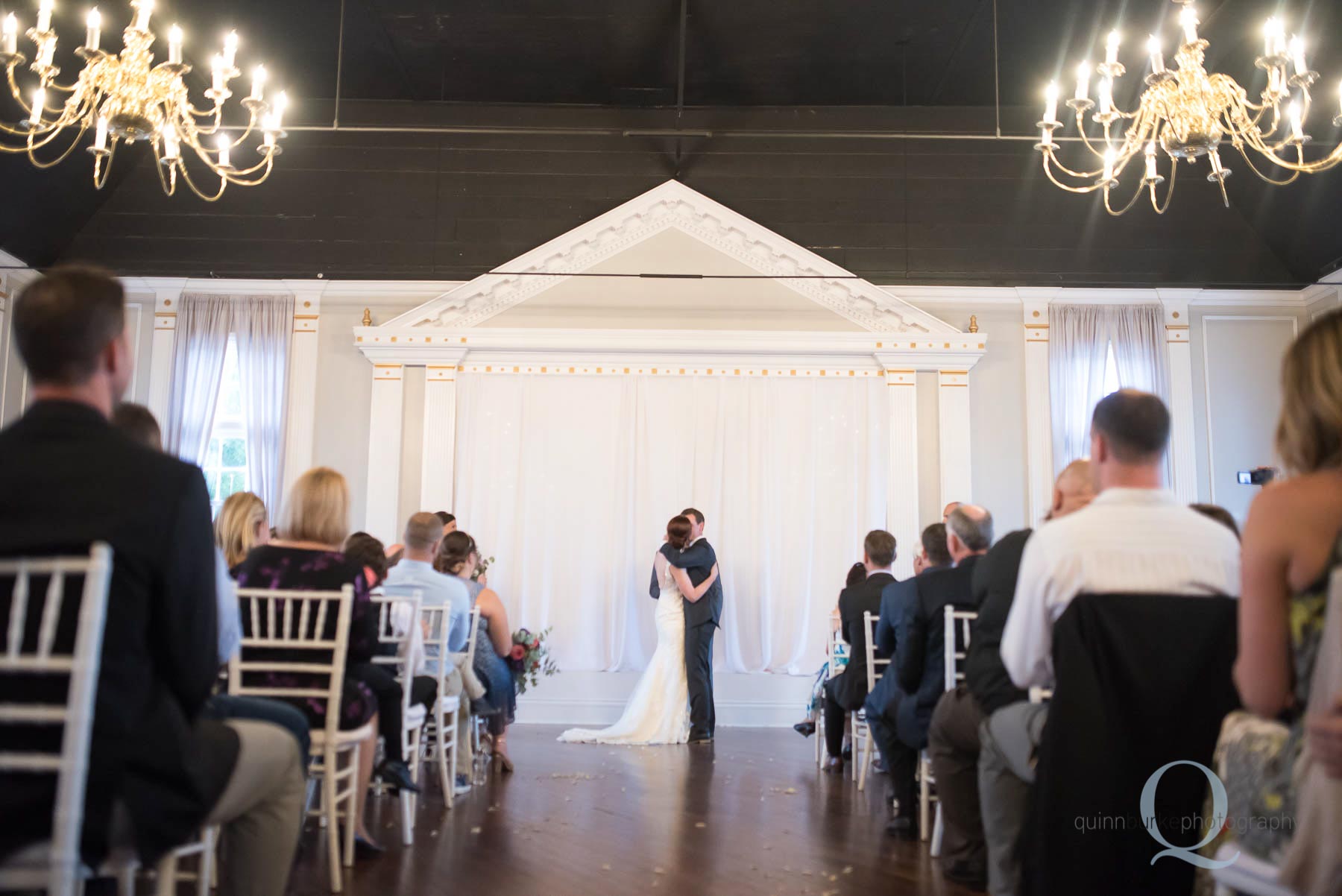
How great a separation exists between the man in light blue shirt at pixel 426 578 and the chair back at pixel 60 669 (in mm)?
2759

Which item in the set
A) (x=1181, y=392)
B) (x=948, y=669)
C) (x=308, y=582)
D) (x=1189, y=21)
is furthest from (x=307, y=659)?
(x=1181, y=392)

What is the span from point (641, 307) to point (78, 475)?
7.06 m

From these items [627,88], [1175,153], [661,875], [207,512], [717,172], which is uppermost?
[627,88]

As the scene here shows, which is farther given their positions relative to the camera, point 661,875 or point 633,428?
point 633,428

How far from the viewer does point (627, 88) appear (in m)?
8.88

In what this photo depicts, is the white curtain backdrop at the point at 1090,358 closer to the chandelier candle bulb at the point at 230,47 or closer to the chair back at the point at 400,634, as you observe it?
the chair back at the point at 400,634

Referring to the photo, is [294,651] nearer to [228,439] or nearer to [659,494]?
[659,494]

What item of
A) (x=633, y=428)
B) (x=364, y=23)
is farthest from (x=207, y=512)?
(x=364, y=23)

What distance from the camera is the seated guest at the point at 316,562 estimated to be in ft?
10.3

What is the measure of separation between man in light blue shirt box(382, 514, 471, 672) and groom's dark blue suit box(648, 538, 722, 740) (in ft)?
9.33

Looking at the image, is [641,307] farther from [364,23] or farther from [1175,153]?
[1175,153]

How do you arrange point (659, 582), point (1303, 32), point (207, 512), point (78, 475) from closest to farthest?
point (78, 475), point (207, 512), point (1303, 32), point (659, 582)

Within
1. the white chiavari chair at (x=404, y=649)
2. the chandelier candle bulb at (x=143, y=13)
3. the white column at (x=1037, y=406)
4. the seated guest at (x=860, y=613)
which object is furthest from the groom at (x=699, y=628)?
the chandelier candle bulb at (x=143, y=13)

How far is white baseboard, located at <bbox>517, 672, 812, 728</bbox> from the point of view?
8102mm
